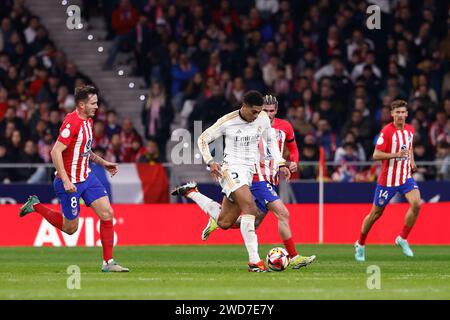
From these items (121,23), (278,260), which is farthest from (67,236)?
(278,260)

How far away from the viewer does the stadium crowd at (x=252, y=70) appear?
90.1 ft

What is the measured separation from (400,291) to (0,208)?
12492mm

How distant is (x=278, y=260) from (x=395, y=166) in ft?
14.4

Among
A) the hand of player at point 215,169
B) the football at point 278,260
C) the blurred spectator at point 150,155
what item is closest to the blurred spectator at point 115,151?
the blurred spectator at point 150,155

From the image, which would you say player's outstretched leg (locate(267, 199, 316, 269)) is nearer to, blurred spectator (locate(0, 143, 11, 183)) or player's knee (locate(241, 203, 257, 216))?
player's knee (locate(241, 203, 257, 216))

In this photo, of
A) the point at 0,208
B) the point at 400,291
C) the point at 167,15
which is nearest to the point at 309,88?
the point at 167,15

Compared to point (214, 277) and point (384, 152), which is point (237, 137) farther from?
point (384, 152)

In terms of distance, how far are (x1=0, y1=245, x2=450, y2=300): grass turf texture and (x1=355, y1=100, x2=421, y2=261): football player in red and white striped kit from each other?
2.57 ft

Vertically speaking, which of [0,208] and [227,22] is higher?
[227,22]

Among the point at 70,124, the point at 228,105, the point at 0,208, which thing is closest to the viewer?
the point at 70,124

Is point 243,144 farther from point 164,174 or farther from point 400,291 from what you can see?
point 164,174

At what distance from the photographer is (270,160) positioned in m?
17.9

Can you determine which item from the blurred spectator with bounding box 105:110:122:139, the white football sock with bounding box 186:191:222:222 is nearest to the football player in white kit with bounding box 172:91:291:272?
the white football sock with bounding box 186:191:222:222

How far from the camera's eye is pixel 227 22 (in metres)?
30.8
